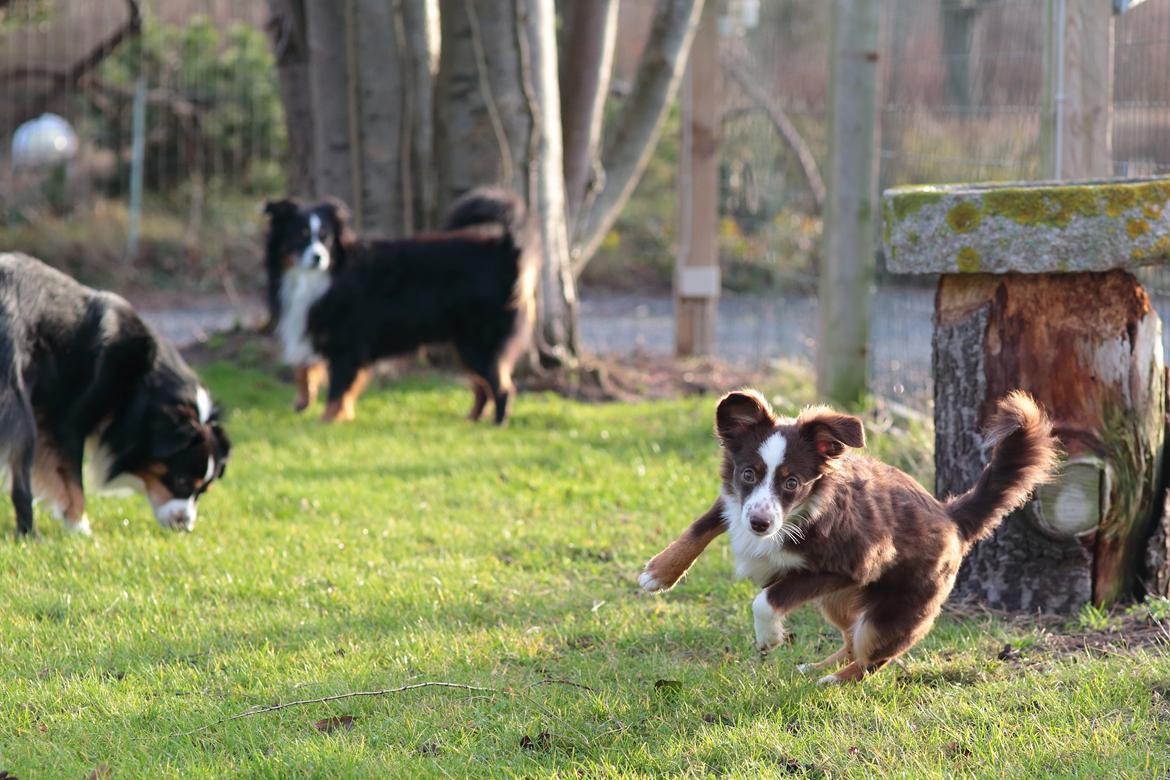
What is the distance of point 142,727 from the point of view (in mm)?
3508

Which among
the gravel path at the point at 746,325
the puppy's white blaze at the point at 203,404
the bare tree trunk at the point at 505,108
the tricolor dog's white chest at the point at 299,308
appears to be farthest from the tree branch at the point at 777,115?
the puppy's white blaze at the point at 203,404

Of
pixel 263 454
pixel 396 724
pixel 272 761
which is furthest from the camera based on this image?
pixel 263 454

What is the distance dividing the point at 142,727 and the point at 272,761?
20.6 inches

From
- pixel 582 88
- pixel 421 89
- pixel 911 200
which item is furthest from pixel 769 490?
pixel 582 88

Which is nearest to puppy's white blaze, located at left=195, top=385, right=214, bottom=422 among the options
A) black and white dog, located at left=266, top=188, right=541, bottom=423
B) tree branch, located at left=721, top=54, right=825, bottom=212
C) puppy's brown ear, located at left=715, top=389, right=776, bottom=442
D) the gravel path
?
black and white dog, located at left=266, top=188, right=541, bottom=423

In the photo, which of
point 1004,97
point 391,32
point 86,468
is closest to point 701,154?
point 391,32

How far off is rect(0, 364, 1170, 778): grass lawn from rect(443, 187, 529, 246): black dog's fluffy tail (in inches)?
93.8

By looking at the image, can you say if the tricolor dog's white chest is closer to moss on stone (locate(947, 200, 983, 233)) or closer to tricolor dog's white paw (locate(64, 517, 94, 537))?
tricolor dog's white paw (locate(64, 517, 94, 537))

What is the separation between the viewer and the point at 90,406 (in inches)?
221

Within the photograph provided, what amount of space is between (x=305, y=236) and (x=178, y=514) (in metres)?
3.01

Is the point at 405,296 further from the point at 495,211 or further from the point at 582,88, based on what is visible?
the point at 582,88

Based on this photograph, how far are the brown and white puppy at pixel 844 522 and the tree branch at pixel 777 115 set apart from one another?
615 cm

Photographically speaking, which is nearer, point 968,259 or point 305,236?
point 968,259

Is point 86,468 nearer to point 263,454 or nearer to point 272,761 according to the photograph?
point 263,454
